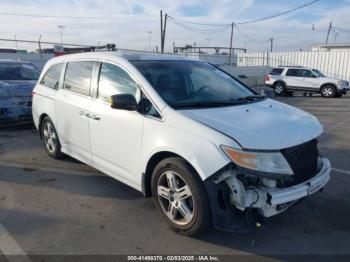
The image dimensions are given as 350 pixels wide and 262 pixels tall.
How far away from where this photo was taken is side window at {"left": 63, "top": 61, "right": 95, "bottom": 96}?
4668mm

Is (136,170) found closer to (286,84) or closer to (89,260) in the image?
(89,260)

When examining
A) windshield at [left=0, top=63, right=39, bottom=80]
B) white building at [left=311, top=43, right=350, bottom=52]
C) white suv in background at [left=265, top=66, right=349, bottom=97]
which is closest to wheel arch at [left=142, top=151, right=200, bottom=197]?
windshield at [left=0, top=63, right=39, bottom=80]

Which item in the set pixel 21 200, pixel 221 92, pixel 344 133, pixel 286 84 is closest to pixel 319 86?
pixel 286 84

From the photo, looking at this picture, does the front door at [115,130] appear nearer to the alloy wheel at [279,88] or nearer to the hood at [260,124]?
the hood at [260,124]

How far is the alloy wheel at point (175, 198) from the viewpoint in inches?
133

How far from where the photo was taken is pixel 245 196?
9.91ft

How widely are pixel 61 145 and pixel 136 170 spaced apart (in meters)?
2.13

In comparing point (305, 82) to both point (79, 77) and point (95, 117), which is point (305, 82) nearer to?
point (79, 77)

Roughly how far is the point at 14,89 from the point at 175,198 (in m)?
6.20

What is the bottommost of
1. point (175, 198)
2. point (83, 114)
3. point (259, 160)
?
point (175, 198)

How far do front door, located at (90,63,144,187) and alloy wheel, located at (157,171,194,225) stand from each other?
14.6 inches

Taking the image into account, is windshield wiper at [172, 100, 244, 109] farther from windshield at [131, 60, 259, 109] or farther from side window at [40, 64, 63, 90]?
side window at [40, 64, 63, 90]

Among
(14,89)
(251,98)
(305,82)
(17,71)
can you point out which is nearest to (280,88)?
(305,82)

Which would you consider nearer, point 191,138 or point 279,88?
point 191,138
